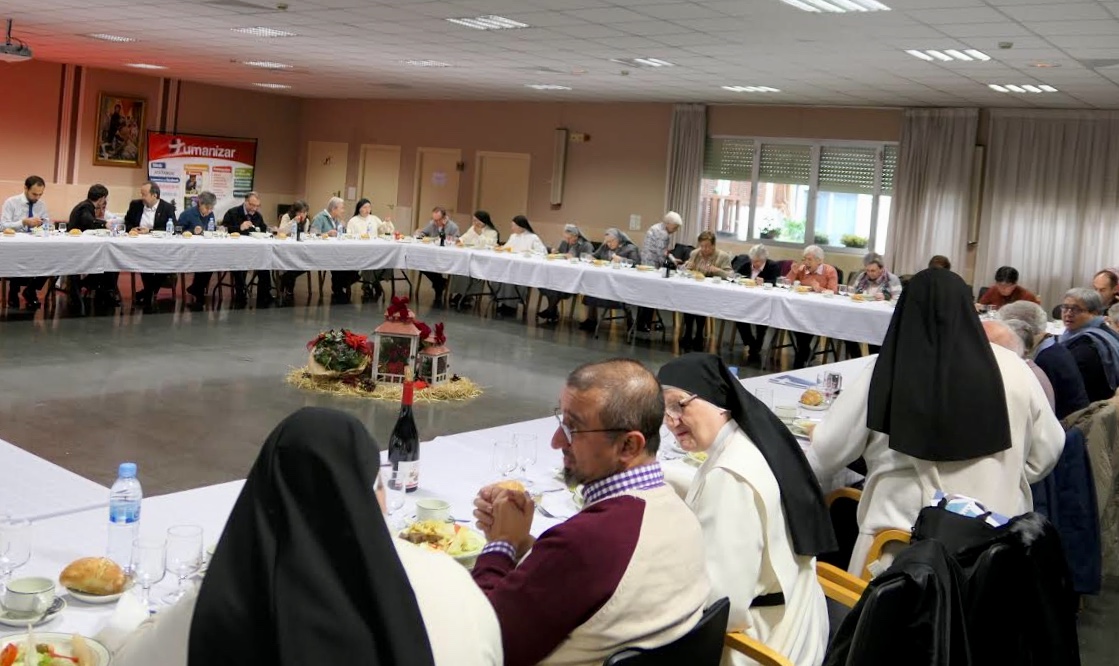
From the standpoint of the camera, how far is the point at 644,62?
10984mm

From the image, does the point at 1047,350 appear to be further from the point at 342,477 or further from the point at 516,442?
the point at 342,477

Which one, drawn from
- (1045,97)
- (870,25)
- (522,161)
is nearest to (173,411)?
(870,25)

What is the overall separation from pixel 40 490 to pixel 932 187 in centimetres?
1194

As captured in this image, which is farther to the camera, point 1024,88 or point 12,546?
point 1024,88

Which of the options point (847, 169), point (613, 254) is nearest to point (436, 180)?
point (613, 254)

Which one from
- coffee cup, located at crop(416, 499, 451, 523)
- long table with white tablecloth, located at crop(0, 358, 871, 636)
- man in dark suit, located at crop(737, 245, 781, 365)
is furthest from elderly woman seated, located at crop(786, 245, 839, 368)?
coffee cup, located at crop(416, 499, 451, 523)

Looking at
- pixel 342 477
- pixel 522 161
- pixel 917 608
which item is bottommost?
pixel 917 608

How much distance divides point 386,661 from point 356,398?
19.9ft

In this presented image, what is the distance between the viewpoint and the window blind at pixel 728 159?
1470 cm

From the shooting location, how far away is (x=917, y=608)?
2.07 metres

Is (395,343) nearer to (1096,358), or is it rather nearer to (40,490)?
(1096,358)

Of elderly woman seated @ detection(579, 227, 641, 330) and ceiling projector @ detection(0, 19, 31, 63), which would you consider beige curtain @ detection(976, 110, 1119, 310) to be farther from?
ceiling projector @ detection(0, 19, 31, 63)

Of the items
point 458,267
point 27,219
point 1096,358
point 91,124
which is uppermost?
point 91,124

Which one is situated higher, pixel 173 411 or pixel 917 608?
pixel 917 608
